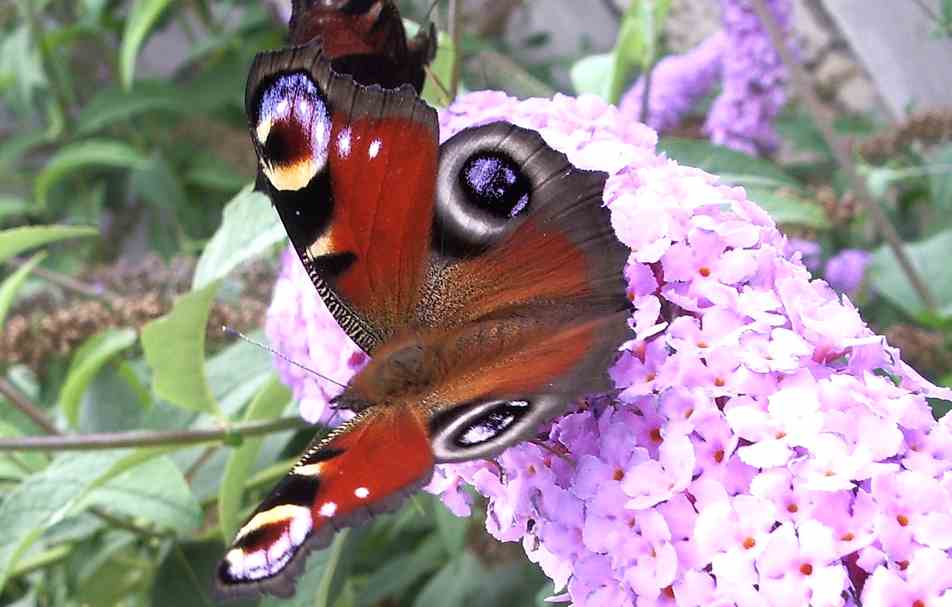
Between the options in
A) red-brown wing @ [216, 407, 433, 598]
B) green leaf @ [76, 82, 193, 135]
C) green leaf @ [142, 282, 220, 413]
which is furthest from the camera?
green leaf @ [76, 82, 193, 135]

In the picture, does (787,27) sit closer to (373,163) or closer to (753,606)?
(373,163)

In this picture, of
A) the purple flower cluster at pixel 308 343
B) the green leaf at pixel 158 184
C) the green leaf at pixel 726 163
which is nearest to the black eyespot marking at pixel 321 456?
the purple flower cluster at pixel 308 343

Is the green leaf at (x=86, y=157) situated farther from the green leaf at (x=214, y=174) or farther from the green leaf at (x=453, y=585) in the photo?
the green leaf at (x=453, y=585)

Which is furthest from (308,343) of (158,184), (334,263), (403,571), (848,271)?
(158,184)

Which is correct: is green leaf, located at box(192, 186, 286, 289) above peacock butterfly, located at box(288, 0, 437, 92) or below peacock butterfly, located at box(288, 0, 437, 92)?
below

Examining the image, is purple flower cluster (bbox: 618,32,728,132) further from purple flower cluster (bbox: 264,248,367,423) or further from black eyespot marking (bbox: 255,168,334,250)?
black eyespot marking (bbox: 255,168,334,250)

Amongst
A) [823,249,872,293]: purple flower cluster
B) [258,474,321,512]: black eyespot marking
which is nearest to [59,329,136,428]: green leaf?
[258,474,321,512]: black eyespot marking
